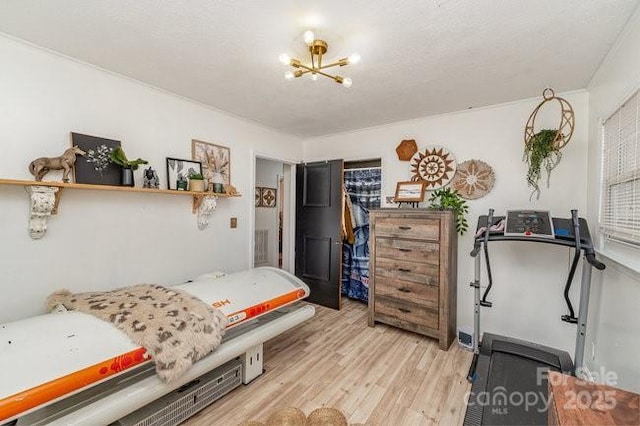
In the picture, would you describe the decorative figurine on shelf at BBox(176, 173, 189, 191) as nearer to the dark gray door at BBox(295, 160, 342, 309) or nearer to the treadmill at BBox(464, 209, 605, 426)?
the dark gray door at BBox(295, 160, 342, 309)

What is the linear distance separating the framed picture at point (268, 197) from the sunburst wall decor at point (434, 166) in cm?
284

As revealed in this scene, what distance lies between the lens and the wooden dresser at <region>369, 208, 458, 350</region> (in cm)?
277

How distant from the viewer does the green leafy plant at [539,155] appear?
2.46m

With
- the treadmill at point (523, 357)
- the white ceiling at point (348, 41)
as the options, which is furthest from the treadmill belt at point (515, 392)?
the white ceiling at point (348, 41)

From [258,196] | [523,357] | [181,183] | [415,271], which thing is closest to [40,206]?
[181,183]

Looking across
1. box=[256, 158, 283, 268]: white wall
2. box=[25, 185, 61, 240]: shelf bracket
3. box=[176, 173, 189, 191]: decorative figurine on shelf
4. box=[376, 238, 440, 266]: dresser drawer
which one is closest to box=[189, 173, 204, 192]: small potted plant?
box=[176, 173, 189, 191]: decorative figurine on shelf

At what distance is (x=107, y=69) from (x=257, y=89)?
3.93ft

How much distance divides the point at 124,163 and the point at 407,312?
3.05 metres

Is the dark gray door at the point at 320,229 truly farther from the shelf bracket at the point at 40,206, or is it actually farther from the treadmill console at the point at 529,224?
the shelf bracket at the point at 40,206

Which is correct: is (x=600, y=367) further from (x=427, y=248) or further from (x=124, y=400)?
(x=124, y=400)

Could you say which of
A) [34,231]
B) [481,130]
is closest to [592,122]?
[481,130]

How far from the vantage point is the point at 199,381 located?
75.6 inches

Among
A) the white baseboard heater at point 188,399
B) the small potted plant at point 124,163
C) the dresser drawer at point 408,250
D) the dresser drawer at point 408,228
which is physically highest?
the small potted plant at point 124,163

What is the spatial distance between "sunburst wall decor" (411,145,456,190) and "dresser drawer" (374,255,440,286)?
0.98 meters
